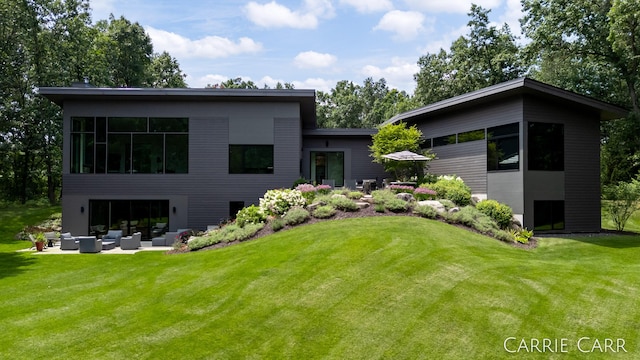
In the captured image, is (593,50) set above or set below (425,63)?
below

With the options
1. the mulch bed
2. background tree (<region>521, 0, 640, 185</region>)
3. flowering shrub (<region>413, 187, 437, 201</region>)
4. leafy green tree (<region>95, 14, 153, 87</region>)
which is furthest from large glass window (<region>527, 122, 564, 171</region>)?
leafy green tree (<region>95, 14, 153, 87</region>)

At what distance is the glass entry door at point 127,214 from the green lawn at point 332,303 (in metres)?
6.60

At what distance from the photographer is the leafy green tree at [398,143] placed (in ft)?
63.6

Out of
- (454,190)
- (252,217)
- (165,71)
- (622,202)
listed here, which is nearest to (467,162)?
(454,190)

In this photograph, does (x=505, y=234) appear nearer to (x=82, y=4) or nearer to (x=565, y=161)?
(x=565, y=161)

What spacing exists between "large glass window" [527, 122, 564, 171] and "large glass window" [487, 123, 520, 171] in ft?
1.44

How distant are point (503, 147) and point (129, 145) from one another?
52.5 ft

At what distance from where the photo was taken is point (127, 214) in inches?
689

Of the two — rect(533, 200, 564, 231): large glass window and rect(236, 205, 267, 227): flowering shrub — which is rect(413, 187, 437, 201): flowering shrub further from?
rect(236, 205, 267, 227): flowering shrub

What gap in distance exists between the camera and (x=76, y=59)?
29.6 metres

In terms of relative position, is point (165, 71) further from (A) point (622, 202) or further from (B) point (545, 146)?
(A) point (622, 202)

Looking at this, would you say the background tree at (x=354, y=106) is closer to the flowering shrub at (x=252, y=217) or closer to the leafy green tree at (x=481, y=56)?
the leafy green tree at (x=481, y=56)

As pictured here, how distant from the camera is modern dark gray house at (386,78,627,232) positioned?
14602 millimetres
